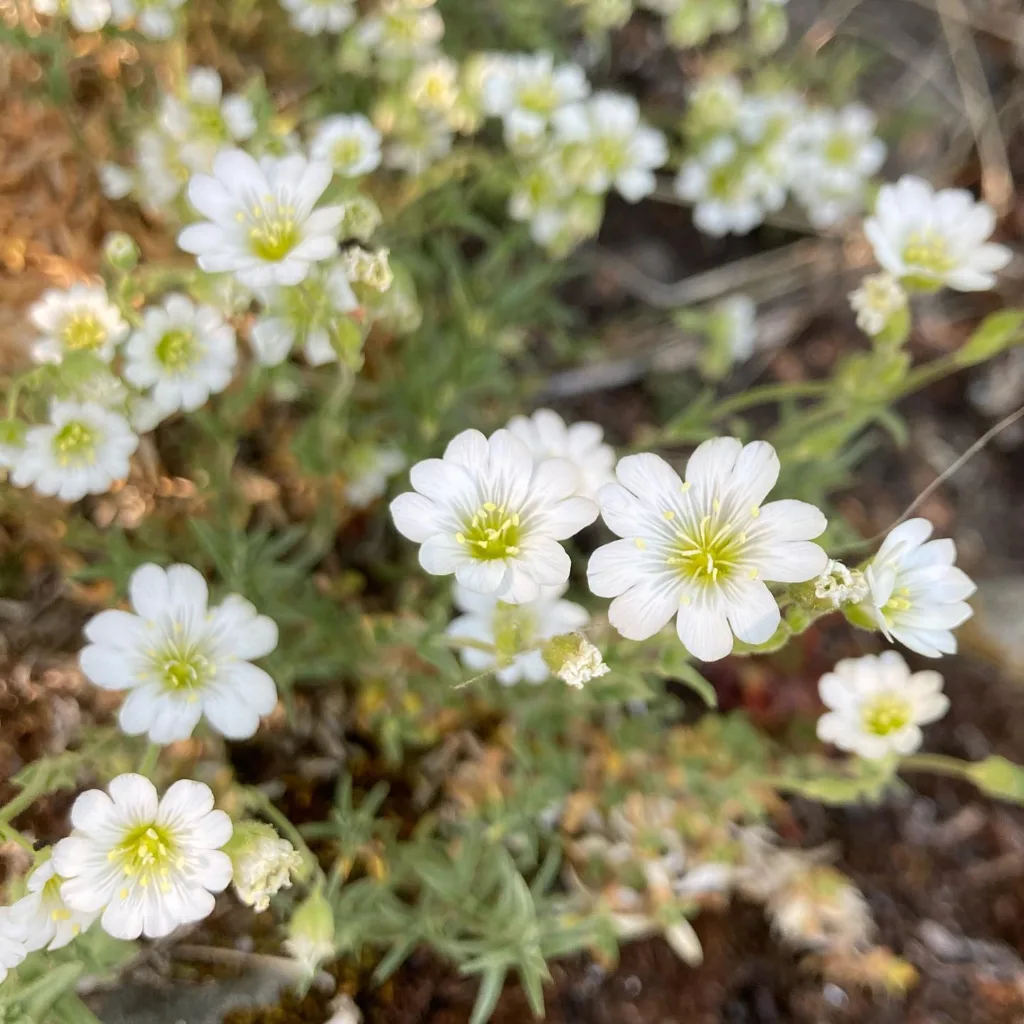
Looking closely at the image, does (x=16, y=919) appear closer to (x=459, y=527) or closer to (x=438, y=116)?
(x=459, y=527)

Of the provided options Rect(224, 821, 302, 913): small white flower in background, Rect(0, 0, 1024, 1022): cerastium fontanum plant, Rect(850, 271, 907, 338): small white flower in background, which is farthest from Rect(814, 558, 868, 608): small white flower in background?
Rect(224, 821, 302, 913): small white flower in background

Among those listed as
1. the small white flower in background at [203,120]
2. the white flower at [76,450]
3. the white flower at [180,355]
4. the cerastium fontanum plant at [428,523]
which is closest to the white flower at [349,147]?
the cerastium fontanum plant at [428,523]

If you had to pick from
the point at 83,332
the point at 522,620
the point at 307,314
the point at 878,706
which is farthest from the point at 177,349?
the point at 878,706

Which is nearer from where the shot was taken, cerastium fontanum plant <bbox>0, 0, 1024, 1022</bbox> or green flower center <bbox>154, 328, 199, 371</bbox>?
cerastium fontanum plant <bbox>0, 0, 1024, 1022</bbox>

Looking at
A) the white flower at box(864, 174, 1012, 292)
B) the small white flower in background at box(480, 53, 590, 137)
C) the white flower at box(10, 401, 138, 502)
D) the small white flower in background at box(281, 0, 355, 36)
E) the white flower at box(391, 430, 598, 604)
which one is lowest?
the white flower at box(864, 174, 1012, 292)

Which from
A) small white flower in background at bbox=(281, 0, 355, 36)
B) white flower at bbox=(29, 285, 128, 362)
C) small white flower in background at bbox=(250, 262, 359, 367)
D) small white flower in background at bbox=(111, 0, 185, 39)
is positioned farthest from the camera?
small white flower in background at bbox=(281, 0, 355, 36)

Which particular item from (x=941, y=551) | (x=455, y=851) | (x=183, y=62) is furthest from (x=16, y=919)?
(x=183, y=62)

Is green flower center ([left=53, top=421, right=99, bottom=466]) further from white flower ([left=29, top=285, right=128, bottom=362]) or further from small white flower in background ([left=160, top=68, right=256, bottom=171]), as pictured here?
small white flower in background ([left=160, top=68, right=256, bottom=171])
